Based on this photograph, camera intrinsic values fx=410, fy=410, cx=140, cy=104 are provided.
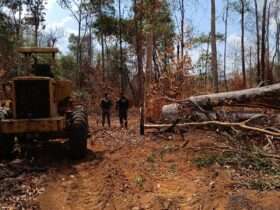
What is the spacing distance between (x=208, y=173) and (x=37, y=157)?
4.38 meters

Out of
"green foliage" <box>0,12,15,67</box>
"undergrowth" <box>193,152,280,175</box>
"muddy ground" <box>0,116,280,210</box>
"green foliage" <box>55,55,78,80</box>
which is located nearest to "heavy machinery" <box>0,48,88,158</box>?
"muddy ground" <box>0,116,280,210</box>

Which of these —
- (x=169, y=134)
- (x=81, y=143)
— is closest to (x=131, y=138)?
(x=169, y=134)

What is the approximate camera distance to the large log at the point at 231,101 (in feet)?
34.7

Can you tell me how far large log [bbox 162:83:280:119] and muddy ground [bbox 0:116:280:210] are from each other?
128cm

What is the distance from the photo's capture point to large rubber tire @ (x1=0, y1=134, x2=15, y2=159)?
9656 millimetres

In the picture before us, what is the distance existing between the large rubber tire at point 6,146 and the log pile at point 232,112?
453 cm

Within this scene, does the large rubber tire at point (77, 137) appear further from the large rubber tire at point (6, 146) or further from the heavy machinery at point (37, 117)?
the large rubber tire at point (6, 146)

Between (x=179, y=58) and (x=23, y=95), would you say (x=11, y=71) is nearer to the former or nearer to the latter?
(x=179, y=58)

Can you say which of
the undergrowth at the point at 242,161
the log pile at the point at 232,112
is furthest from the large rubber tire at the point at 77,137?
the log pile at the point at 232,112

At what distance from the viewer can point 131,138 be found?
12.8 meters

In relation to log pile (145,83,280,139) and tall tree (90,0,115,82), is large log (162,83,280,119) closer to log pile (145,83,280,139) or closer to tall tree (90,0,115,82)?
log pile (145,83,280,139)

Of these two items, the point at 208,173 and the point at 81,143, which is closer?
the point at 208,173

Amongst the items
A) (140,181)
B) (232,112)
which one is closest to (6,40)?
(232,112)

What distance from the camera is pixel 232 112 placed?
39.5 feet
